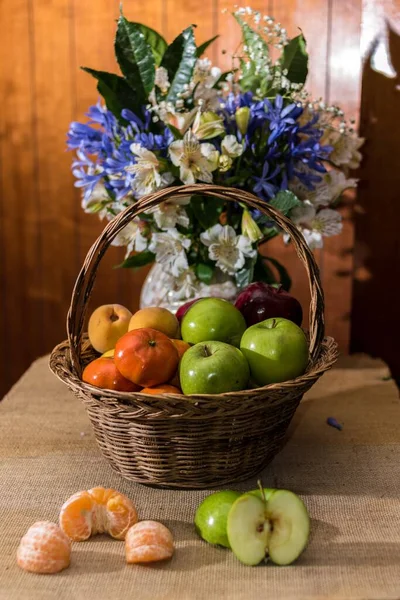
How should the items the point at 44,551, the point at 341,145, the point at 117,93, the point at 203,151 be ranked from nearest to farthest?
the point at 44,551
the point at 203,151
the point at 117,93
the point at 341,145

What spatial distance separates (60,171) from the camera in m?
A: 2.07

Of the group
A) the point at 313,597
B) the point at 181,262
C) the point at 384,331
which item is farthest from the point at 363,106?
the point at 313,597

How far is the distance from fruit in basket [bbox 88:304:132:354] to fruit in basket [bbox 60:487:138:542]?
0.35m

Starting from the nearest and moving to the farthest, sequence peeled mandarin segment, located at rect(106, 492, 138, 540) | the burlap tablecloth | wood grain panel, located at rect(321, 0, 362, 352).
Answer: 1. the burlap tablecloth
2. peeled mandarin segment, located at rect(106, 492, 138, 540)
3. wood grain panel, located at rect(321, 0, 362, 352)

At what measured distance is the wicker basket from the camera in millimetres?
940

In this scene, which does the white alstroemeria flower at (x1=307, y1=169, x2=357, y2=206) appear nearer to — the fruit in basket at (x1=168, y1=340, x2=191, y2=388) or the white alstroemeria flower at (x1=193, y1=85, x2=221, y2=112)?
the white alstroemeria flower at (x1=193, y1=85, x2=221, y2=112)

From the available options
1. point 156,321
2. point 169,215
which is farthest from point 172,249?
point 156,321

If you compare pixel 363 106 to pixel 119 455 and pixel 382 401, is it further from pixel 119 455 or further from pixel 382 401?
pixel 119 455

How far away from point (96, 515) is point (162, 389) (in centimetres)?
20

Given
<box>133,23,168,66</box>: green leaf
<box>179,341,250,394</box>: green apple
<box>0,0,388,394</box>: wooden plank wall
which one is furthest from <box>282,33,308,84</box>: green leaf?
<box>179,341,250,394</box>: green apple

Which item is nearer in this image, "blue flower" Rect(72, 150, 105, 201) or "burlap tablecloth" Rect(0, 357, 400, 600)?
"burlap tablecloth" Rect(0, 357, 400, 600)

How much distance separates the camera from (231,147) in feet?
4.31

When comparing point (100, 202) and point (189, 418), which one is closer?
point (189, 418)

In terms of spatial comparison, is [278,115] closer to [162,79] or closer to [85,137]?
[162,79]
